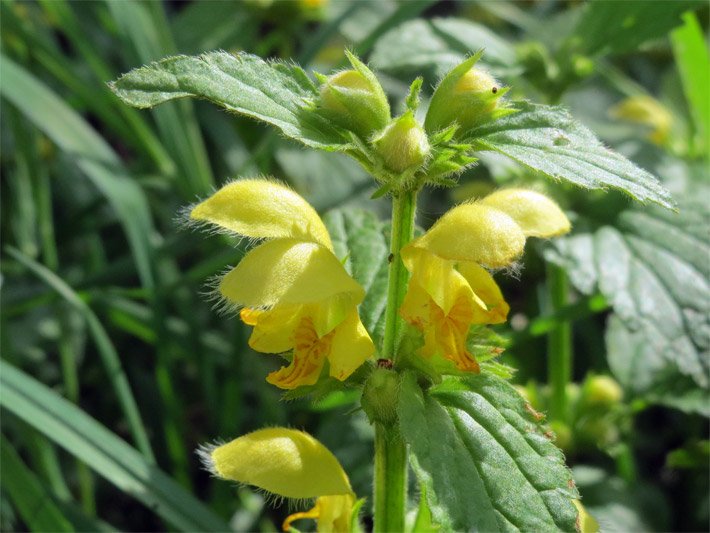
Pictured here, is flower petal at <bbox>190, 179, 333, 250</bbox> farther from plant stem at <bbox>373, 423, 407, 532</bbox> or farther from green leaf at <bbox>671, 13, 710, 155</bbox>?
green leaf at <bbox>671, 13, 710, 155</bbox>

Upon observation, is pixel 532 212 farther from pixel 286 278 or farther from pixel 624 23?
pixel 624 23

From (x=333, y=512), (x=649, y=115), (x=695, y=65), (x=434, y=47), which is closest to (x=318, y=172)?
(x=434, y=47)

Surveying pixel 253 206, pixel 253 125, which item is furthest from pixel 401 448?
pixel 253 125

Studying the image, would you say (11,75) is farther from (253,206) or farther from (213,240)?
(253,206)

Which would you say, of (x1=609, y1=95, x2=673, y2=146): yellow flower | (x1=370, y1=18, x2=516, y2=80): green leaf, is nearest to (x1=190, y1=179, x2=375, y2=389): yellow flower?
(x1=370, y1=18, x2=516, y2=80): green leaf

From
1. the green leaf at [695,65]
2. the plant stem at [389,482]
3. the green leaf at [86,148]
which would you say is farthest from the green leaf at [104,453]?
the green leaf at [695,65]

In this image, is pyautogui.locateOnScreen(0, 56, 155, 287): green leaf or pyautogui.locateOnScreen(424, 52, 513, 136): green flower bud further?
pyautogui.locateOnScreen(0, 56, 155, 287): green leaf
